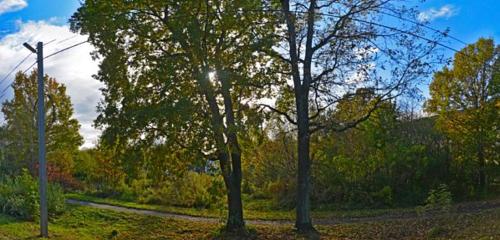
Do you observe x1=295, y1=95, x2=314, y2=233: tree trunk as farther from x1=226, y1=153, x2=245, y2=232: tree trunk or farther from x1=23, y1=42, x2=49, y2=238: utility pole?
x1=23, y1=42, x2=49, y2=238: utility pole

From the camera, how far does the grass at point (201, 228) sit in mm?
13703

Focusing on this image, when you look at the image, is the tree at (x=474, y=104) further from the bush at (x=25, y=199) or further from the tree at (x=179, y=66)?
the bush at (x=25, y=199)

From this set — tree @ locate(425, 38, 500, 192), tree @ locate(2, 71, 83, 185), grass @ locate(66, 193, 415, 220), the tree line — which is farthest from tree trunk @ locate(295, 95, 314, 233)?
tree @ locate(2, 71, 83, 185)

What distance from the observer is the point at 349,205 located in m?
23.6

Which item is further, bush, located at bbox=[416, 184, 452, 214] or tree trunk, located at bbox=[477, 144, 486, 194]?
tree trunk, located at bbox=[477, 144, 486, 194]

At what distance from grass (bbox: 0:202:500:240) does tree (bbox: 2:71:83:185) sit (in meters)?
12.9

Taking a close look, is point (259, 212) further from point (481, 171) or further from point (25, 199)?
point (481, 171)

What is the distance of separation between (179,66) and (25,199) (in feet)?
25.6

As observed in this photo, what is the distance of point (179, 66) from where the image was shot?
14547 mm

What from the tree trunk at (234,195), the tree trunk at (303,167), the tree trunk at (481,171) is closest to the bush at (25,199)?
the tree trunk at (234,195)

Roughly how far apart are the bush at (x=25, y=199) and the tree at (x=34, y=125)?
12.7m

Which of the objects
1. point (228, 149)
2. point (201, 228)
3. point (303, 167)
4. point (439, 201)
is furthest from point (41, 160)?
point (439, 201)

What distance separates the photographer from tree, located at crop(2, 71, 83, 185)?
3341 centimetres

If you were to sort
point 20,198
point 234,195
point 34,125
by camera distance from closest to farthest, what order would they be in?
1. point 234,195
2. point 20,198
3. point 34,125
